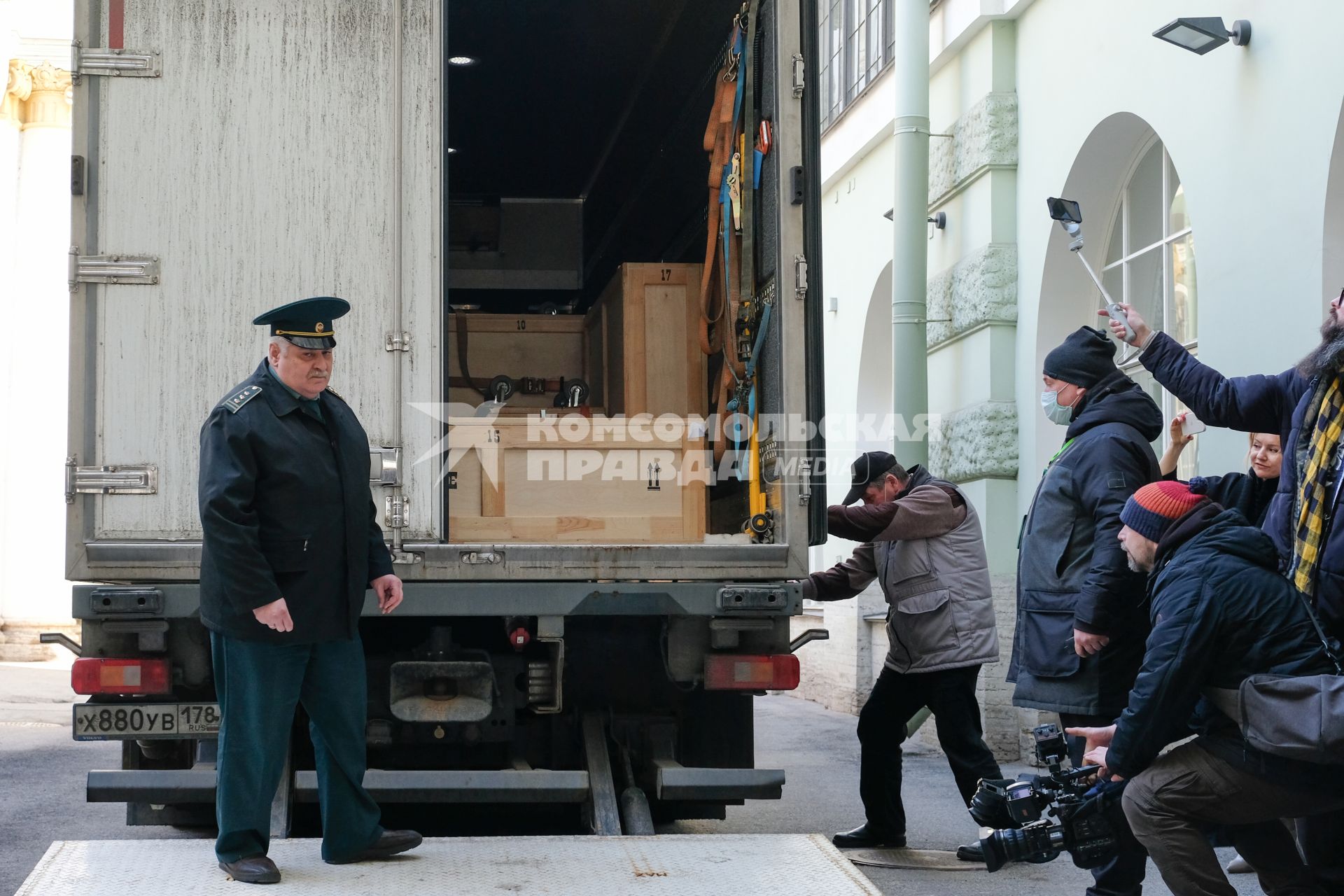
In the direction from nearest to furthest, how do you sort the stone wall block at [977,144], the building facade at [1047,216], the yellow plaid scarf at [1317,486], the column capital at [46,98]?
1. the yellow plaid scarf at [1317,486]
2. the building facade at [1047,216]
3. the stone wall block at [977,144]
4. the column capital at [46,98]

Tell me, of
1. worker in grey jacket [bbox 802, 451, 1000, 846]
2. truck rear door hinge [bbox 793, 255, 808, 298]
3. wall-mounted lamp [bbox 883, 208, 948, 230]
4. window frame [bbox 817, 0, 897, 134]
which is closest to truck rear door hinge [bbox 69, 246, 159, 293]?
truck rear door hinge [bbox 793, 255, 808, 298]

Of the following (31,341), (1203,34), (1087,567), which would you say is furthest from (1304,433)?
(31,341)

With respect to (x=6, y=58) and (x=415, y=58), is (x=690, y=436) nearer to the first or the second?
(x=415, y=58)

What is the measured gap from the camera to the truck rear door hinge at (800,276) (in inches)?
209

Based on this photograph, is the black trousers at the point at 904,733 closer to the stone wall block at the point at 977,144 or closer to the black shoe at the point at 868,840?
the black shoe at the point at 868,840

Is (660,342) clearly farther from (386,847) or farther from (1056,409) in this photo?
(386,847)

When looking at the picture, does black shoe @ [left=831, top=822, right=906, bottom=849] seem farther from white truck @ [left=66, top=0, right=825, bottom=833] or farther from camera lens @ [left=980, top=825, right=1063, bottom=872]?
camera lens @ [left=980, top=825, right=1063, bottom=872]

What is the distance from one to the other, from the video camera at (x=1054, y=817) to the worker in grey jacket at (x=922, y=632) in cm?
143

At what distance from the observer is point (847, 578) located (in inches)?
253

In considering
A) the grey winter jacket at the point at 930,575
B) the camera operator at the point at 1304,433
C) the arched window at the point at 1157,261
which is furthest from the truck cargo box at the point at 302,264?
the arched window at the point at 1157,261

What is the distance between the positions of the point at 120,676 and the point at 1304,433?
3.60 m

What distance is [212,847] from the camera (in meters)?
4.53

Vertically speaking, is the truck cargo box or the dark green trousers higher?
the truck cargo box

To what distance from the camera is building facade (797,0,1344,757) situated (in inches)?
240
